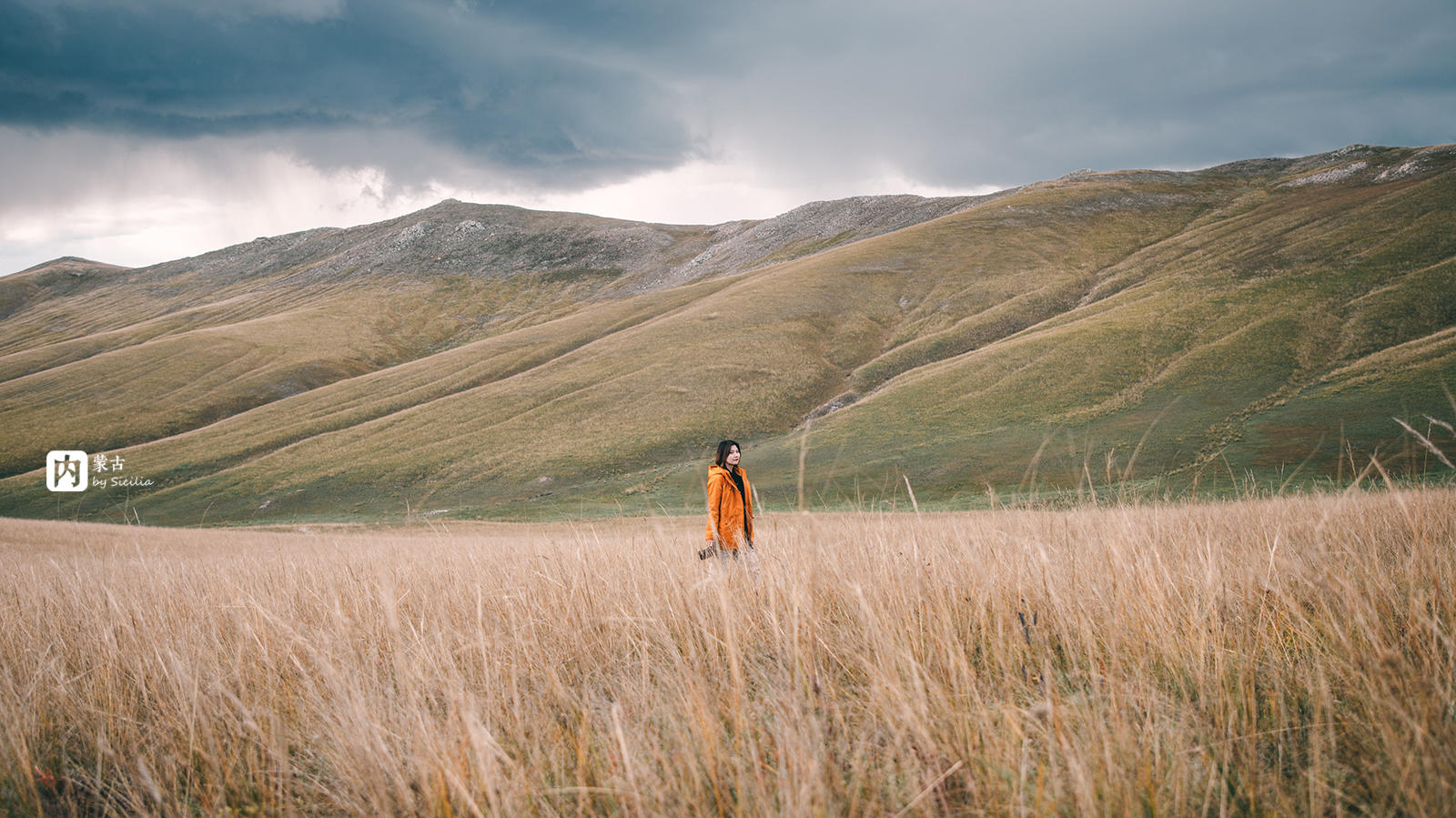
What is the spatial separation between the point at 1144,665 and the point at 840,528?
3.42m

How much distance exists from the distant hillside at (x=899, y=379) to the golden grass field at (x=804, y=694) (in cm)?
321

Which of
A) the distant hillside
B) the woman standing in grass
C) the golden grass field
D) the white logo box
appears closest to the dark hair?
the woman standing in grass

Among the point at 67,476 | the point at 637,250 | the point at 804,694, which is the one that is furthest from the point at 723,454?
the point at 637,250

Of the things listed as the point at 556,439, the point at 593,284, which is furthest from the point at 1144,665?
the point at 593,284

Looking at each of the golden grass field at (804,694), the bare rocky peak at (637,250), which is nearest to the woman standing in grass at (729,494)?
the golden grass field at (804,694)

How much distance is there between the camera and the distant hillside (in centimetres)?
3688

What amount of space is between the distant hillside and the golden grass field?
10.5ft

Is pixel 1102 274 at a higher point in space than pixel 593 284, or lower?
lower

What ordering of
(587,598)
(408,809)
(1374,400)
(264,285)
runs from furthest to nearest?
(264,285) → (1374,400) → (587,598) → (408,809)

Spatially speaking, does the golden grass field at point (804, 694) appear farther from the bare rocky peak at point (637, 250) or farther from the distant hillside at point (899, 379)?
the bare rocky peak at point (637, 250)

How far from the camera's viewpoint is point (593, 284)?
530ft

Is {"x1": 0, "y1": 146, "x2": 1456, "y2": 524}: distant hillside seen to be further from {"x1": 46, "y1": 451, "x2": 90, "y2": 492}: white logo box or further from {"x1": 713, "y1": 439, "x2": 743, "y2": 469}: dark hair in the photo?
{"x1": 46, "y1": 451, "x2": 90, "y2": 492}: white logo box

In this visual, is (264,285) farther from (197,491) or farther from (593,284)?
(197,491)

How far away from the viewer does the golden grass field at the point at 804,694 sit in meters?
1.90
